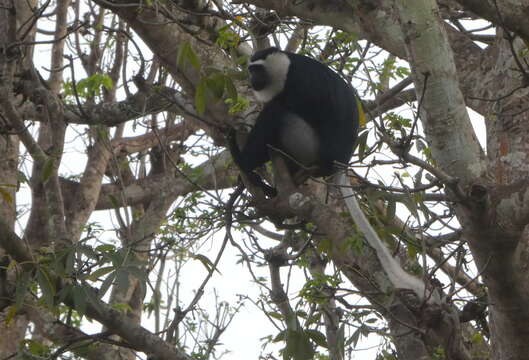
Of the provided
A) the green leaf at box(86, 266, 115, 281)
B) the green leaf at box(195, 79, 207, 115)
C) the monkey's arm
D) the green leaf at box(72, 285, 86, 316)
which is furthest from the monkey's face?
the green leaf at box(72, 285, 86, 316)

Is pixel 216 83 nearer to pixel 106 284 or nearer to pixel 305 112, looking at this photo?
pixel 106 284

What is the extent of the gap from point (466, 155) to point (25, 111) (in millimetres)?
3510

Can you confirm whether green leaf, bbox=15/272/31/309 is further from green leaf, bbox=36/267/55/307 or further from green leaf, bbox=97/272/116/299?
green leaf, bbox=97/272/116/299

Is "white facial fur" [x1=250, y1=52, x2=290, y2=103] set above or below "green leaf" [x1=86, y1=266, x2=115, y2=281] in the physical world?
above

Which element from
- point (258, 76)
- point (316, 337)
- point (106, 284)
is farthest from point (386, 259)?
point (258, 76)

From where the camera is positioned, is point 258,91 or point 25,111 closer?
point 258,91

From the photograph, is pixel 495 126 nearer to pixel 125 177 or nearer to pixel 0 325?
pixel 0 325

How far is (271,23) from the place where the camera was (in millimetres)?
3500

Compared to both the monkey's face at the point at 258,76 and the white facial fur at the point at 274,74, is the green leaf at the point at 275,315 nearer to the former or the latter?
the monkey's face at the point at 258,76

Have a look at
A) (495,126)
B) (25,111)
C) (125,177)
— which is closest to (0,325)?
(25,111)

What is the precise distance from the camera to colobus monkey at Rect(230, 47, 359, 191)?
12.0 feet

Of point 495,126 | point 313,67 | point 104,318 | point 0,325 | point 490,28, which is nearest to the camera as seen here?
point 104,318

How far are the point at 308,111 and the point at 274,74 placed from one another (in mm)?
447

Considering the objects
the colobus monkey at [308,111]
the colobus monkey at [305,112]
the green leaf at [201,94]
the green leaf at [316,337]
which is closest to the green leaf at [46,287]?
the green leaf at [201,94]
